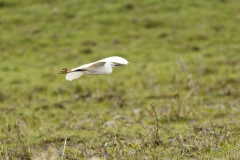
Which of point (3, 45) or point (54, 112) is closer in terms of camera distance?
point (54, 112)

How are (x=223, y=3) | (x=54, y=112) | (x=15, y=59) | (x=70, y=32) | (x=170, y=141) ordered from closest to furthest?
(x=170, y=141) < (x=54, y=112) < (x=15, y=59) < (x=70, y=32) < (x=223, y=3)

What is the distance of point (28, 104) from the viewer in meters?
8.43

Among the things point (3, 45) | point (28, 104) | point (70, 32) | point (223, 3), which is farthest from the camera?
point (223, 3)

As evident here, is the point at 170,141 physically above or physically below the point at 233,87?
above

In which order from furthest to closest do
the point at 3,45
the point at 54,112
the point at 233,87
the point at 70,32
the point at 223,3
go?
1. the point at 223,3
2. the point at 70,32
3. the point at 3,45
4. the point at 233,87
5. the point at 54,112

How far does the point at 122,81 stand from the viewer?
1032 cm

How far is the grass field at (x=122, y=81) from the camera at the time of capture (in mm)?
4430

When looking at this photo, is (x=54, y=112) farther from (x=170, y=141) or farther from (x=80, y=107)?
(x=170, y=141)

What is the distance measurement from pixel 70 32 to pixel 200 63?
5.04 metres

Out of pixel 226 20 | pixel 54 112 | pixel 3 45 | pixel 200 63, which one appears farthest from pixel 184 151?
pixel 226 20

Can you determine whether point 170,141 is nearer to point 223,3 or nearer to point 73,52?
point 73,52

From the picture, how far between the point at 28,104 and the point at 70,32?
6.69 m

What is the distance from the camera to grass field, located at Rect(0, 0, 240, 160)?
14.5ft

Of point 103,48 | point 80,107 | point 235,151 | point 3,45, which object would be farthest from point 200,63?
point 235,151
